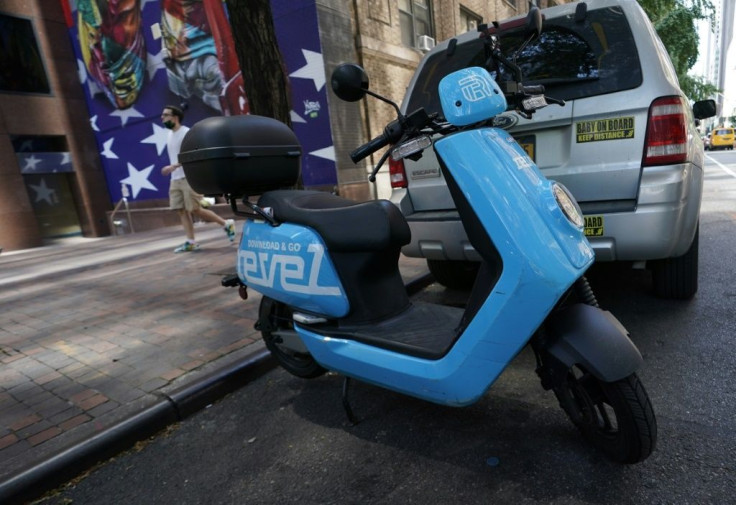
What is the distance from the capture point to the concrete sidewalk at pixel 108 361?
2.28 metres

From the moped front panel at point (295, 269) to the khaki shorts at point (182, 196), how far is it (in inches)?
192

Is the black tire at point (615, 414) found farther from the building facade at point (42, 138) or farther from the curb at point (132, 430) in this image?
the building facade at point (42, 138)

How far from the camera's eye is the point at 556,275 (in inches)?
65.6

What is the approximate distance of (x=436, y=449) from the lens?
206 centimetres

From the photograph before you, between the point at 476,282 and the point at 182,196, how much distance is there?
20.2 feet

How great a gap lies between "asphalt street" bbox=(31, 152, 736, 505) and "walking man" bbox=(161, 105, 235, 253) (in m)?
4.79

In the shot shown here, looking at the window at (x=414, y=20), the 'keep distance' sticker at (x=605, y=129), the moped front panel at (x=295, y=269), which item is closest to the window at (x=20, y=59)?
the window at (x=414, y=20)

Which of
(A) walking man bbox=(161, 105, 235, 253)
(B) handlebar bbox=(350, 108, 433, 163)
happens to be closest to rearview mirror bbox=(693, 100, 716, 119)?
(B) handlebar bbox=(350, 108, 433, 163)

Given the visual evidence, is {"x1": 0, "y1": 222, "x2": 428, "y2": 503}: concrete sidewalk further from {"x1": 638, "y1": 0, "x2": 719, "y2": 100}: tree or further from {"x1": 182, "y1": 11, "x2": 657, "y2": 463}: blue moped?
{"x1": 638, "y1": 0, "x2": 719, "y2": 100}: tree

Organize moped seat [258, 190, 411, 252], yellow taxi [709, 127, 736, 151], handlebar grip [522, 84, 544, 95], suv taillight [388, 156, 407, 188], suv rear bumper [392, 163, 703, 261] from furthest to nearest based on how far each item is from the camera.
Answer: yellow taxi [709, 127, 736, 151] → suv taillight [388, 156, 407, 188] → suv rear bumper [392, 163, 703, 261] → moped seat [258, 190, 411, 252] → handlebar grip [522, 84, 544, 95]

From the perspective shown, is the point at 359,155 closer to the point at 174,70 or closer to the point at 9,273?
the point at 9,273

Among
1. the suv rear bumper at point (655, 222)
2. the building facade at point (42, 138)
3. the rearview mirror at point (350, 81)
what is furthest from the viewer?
the building facade at point (42, 138)

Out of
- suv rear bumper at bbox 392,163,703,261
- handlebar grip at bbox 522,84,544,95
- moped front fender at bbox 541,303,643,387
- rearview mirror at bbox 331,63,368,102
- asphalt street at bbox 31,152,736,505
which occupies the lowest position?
asphalt street at bbox 31,152,736,505

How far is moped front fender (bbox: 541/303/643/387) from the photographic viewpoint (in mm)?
1617
